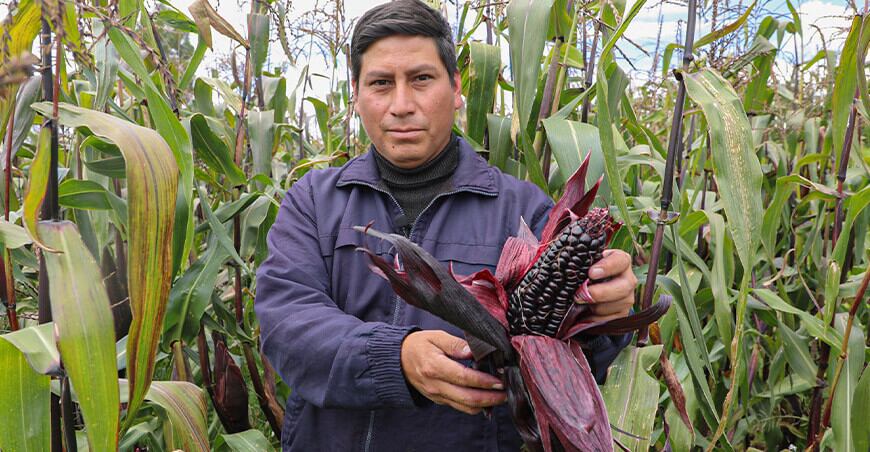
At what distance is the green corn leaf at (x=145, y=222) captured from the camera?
95 centimetres

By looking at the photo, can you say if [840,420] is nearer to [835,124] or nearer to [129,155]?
[835,124]

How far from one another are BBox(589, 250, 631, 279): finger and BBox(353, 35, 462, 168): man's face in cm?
61

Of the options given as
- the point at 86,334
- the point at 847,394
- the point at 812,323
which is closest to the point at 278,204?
the point at 86,334

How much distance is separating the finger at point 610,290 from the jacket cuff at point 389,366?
1.10ft

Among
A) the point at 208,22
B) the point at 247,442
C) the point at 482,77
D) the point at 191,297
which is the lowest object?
the point at 247,442

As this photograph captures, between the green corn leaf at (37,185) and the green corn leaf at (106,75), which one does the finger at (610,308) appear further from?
the green corn leaf at (106,75)

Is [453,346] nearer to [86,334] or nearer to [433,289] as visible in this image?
[433,289]

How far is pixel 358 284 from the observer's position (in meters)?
1.47

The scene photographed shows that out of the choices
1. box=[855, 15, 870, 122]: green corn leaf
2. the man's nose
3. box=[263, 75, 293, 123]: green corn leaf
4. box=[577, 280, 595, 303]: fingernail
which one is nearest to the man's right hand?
box=[577, 280, 595, 303]: fingernail

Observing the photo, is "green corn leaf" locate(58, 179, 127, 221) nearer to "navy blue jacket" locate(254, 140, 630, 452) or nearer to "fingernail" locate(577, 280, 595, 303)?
"navy blue jacket" locate(254, 140, 630, 452)

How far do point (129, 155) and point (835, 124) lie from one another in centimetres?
144

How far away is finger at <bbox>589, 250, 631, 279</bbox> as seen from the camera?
0.94m

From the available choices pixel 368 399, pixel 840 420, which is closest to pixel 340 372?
pixel 368 399

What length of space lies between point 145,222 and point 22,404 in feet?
1.43
